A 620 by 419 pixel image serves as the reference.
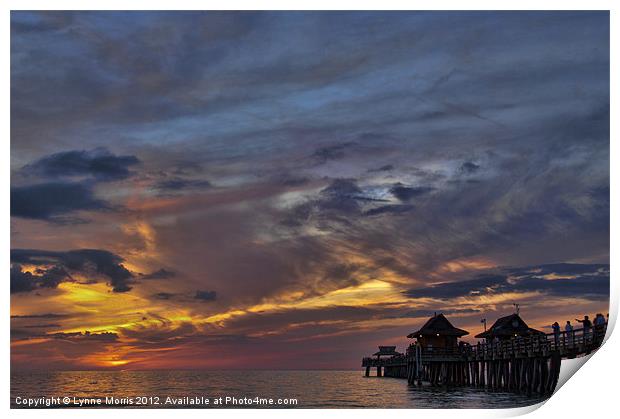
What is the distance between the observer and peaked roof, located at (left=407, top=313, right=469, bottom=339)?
191ft

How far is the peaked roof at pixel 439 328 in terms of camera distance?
5834 cm

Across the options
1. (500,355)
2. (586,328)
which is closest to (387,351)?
(500,355)

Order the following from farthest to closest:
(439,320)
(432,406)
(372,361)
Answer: (372,361) < (439,320) < (432,406)

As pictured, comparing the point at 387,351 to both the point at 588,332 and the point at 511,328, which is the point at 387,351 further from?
the point at 588,332

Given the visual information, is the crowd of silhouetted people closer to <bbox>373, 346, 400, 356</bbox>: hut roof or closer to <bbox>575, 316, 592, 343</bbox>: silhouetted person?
<bbox>575, 316, 592, 343</bbox>: silhouetted person

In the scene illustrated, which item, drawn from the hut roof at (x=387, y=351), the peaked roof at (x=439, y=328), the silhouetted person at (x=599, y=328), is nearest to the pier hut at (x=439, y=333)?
the peaked roof at (x=439, y=328)

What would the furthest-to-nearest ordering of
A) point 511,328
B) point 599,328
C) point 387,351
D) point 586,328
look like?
point 387,351 < point 511,328 < point 586,328 < point 599,328

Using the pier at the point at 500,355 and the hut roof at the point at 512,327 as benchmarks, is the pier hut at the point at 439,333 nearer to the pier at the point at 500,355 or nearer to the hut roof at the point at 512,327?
the pier at the point at 500,355

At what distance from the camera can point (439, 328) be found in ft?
192

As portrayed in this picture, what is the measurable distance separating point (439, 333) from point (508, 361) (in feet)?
59.0
